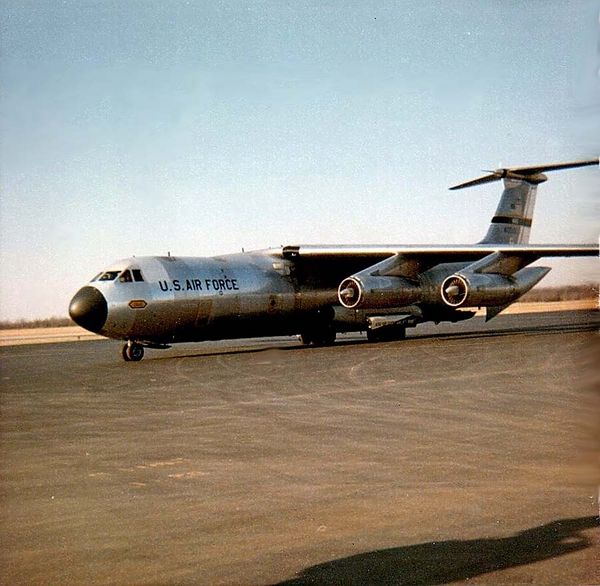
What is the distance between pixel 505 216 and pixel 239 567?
2494 cm

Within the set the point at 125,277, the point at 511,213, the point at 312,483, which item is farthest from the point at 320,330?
the point at 312,483

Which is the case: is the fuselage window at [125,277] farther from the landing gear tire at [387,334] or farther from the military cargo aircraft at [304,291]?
the landing gear tire at [387,334]

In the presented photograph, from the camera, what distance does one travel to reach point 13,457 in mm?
7805

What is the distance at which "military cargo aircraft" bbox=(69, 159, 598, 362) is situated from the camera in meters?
19.3

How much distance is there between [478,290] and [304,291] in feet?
16.7

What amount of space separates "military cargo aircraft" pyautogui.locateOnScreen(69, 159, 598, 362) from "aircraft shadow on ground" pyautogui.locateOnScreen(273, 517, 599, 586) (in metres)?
15.1

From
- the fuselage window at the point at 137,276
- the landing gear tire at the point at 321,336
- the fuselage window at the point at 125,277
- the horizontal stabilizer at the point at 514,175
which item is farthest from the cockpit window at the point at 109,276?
the horizontal stabilizer at the point at 514,175

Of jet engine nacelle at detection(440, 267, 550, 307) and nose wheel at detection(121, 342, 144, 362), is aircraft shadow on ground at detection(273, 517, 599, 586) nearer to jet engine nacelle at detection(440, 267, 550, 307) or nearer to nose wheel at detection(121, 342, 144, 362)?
nose wheel at detection(121, 342, 144, 362)

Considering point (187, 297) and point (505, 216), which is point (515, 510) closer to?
point (187, 297)

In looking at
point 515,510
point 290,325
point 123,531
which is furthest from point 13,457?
point 290,325

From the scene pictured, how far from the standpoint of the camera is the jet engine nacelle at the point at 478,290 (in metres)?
22.8

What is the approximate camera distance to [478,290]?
896 inches

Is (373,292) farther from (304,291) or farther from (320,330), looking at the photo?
(320,330)

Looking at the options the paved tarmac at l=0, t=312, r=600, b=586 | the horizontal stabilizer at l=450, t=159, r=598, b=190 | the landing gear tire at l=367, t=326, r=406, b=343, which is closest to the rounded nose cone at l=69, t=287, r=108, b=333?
the paved tarmac at l=0, t=312, r=600, b=586
